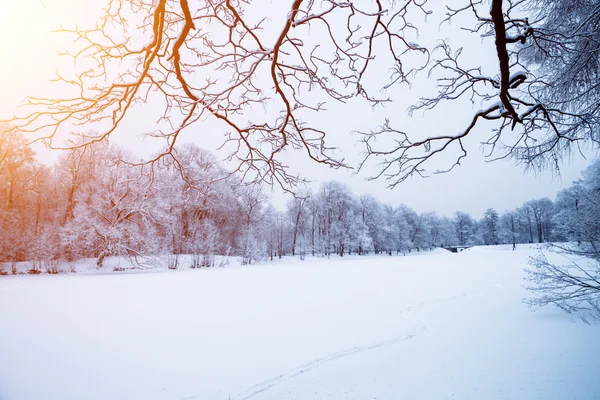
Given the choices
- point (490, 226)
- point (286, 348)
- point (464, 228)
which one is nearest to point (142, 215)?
point (286, 348)

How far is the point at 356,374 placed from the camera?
553 cm

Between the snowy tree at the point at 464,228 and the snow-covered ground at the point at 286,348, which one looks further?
the snowy tree at the point at 464,228

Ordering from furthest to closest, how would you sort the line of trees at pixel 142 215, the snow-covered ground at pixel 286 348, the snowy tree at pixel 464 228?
the snowy tree at pixel 464 228
the line of trees at pixel 142 215
the snow-covered ground at pixel 286 348

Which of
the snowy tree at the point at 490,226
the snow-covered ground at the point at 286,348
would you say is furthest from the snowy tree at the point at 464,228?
the snow-covered ground at the point at 286,348

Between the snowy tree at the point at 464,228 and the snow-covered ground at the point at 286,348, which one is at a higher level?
the snowy tree at the point at 464,228

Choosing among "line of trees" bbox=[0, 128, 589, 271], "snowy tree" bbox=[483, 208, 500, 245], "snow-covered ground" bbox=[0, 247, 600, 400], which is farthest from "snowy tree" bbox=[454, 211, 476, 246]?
"snow-covered ground" bbox=[0, 247, 600, 400]

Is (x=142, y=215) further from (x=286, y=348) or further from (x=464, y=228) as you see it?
(x=464, y=228)

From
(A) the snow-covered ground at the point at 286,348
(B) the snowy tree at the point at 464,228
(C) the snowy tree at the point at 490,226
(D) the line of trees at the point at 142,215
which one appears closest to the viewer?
(A) the snow-covered ground at the point at 286,348

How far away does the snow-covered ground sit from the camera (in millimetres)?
4980

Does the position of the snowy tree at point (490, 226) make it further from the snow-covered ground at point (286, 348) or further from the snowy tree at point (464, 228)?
the snow-covered ground at point (286, 348)

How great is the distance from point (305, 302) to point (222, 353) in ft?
16.7

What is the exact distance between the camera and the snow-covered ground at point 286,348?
498cm

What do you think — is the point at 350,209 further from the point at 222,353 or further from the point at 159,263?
the point at 222,353

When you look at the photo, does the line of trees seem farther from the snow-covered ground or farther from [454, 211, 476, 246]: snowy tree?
[454, 211, 476, 246]: snowy tree
